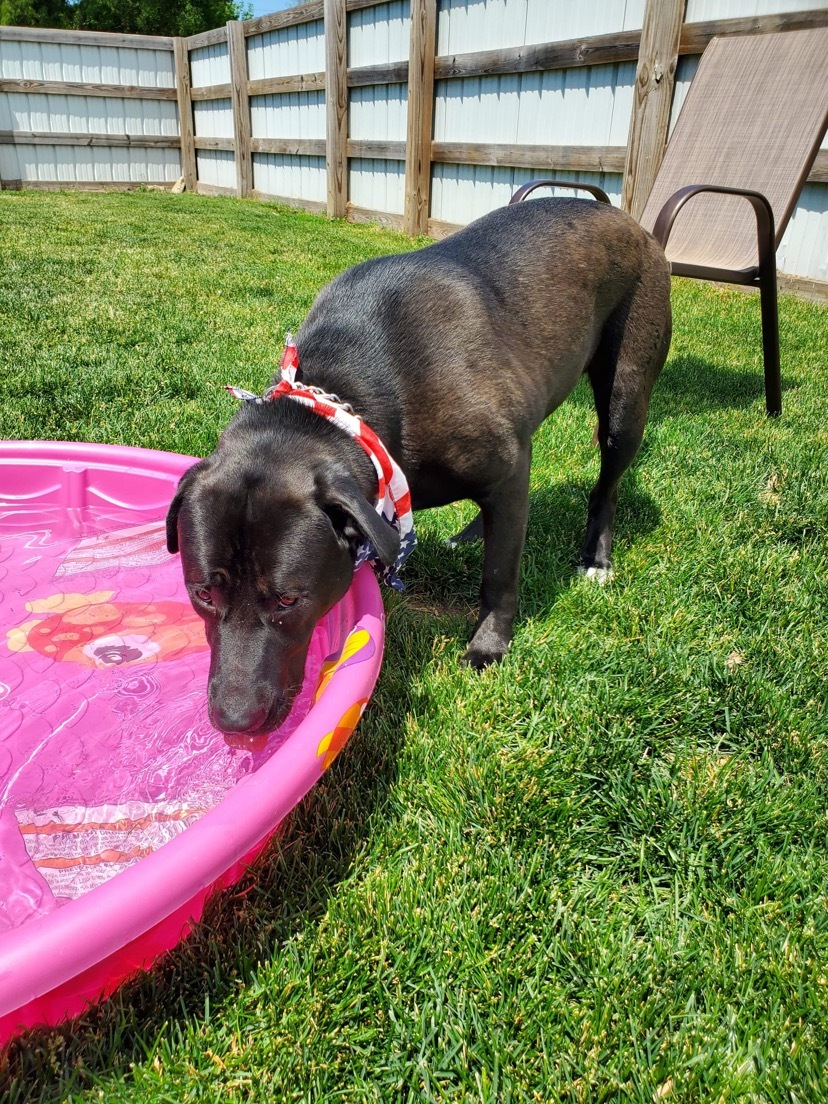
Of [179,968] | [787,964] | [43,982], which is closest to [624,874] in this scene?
[787,964]

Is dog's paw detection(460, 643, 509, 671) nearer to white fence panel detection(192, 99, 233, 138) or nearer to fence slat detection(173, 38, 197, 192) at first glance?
Answer: white fence panel detection(192, 99, 233, 138)

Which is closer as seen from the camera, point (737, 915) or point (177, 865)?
point (177, 865)

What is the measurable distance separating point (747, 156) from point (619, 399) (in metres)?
3.17

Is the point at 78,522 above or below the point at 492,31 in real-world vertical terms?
below

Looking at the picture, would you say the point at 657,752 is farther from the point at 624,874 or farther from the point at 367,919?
the point at 367,919

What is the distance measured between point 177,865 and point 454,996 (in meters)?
0.63

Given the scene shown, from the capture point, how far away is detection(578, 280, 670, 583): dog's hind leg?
10.5ft

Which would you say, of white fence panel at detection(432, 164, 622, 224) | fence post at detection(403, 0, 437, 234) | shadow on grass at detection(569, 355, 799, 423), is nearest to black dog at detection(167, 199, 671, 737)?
shadow on grass at detection(569, 355, 799, 423)

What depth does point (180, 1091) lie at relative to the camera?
1385 mm

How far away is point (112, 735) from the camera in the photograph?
228 cm

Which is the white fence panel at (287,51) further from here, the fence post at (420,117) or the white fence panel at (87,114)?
the white fence panel at (87,114)

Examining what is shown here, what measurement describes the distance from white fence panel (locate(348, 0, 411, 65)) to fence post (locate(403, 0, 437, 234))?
0.38m

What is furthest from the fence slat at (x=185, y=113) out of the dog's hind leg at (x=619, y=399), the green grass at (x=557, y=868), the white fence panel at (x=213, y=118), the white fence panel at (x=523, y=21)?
the dog's hind leg at (x=619, y=399)

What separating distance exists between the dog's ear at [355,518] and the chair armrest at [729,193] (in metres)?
3.03
